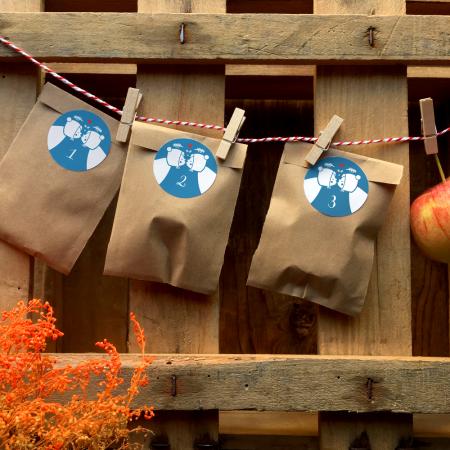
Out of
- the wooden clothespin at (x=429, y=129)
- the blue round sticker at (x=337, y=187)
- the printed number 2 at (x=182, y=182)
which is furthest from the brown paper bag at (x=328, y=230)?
the printed number 2 at (x=182, y=182)

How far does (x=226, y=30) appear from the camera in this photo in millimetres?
1688

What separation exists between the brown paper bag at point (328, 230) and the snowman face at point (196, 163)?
19cm

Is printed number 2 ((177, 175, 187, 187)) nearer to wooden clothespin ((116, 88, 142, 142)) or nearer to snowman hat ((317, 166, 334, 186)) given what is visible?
wooden clothespin ((116, 88, 142, 142))

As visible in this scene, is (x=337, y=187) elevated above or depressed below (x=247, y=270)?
above

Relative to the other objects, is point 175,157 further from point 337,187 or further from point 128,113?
point 337,187

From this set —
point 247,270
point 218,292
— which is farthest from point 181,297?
point 247,270

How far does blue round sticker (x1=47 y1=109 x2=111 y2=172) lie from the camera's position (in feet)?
5.58

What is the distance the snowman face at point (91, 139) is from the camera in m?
1.71

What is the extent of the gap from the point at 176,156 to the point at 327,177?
1.19 feet

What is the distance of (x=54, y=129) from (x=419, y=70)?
3.29 feet

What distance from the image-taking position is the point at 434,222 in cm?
162

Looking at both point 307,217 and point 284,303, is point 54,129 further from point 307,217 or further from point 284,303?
point 284,303

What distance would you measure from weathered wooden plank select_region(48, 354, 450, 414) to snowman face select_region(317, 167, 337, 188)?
41 cm

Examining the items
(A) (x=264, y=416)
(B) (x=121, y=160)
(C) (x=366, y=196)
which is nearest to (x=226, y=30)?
(B) (x=121, y=160)
